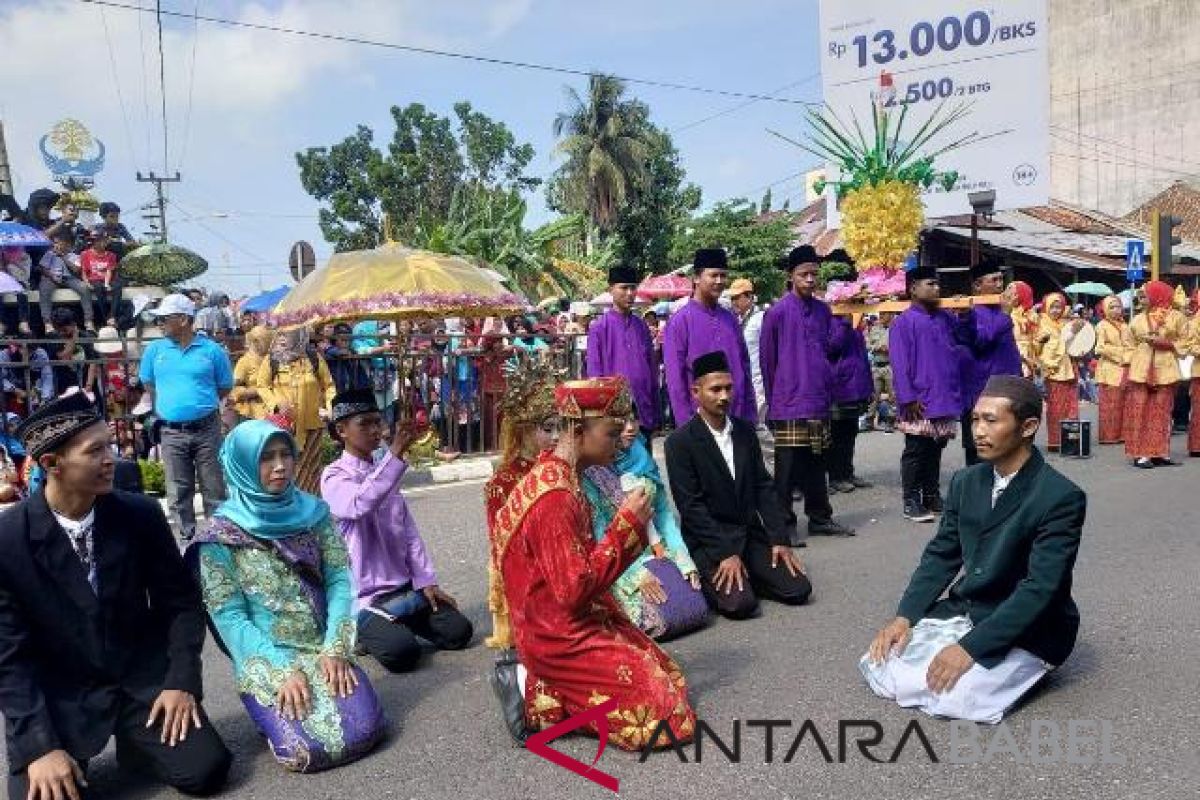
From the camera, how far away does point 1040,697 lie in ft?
13.4

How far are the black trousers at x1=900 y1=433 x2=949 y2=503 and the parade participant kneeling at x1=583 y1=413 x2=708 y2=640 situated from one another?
111 inches

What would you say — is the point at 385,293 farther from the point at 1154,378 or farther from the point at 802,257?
the point at 1154,378

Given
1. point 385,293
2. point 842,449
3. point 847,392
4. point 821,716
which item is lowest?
point 821,716

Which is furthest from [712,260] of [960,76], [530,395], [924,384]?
[960,76]

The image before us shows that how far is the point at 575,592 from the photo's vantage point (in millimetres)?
3619

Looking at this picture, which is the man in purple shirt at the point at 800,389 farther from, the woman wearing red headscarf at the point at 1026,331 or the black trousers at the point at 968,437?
the woman wearing red headscarf at the point at 1026,331

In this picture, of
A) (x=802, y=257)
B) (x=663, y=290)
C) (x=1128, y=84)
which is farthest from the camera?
(x=1128, y=84)

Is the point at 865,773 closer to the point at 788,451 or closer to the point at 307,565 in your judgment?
the point at 307,565

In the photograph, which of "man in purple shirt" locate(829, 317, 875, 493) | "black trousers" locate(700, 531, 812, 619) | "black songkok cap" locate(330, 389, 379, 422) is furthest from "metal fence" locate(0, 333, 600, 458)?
"black trousers" locate(700, 531, 812, 619)

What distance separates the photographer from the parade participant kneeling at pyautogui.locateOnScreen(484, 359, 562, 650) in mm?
4859

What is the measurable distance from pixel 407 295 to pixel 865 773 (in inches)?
179

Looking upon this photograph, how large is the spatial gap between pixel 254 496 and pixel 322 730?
0.98 meters

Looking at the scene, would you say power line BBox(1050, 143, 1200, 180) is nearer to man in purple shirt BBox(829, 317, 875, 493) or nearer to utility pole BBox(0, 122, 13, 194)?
man in purple shirt BBox(829, 317, 875, 493)

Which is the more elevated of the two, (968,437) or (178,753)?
(968,437)
